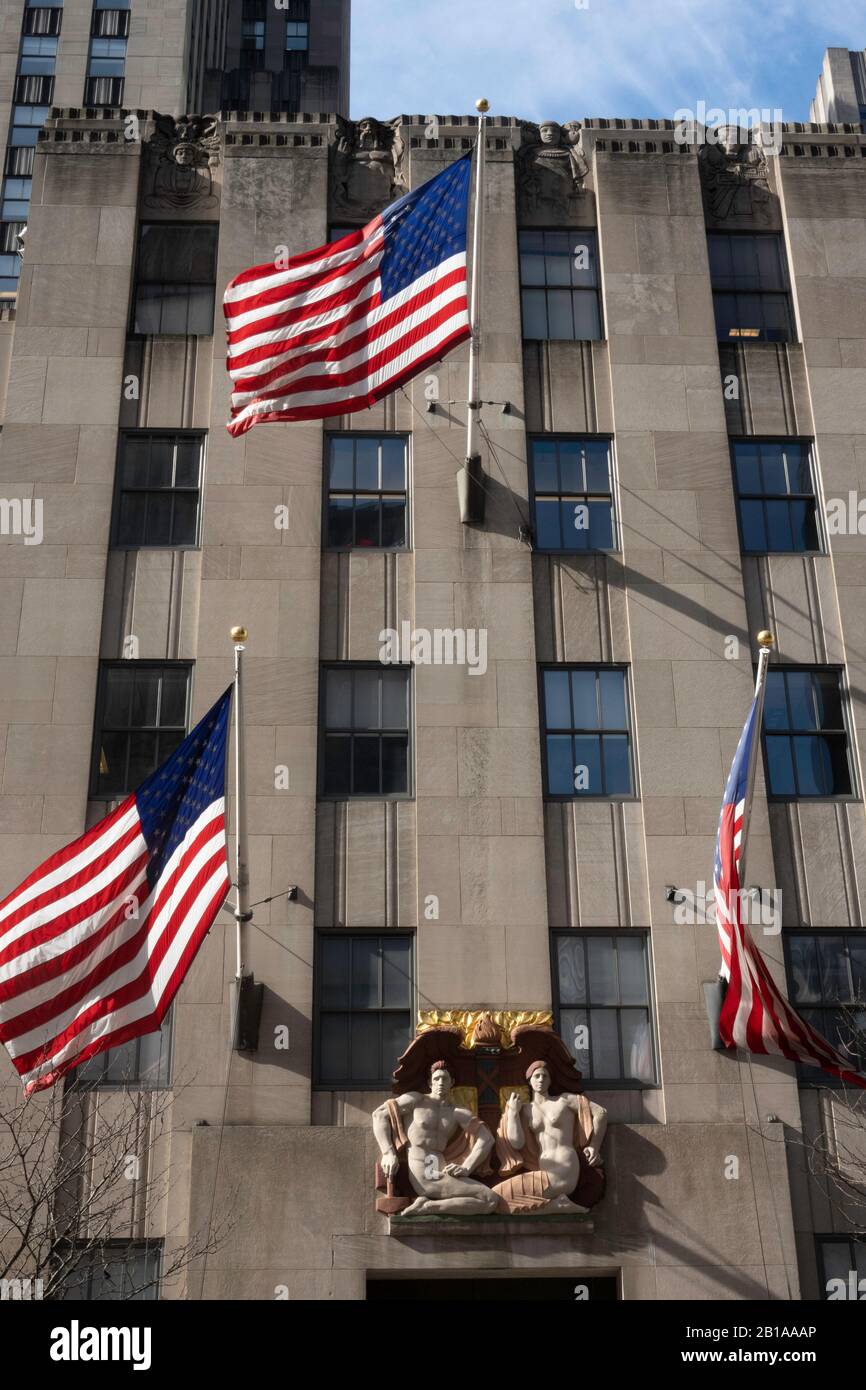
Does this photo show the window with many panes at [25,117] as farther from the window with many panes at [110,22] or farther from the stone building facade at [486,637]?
the stone building facade at [486,637]

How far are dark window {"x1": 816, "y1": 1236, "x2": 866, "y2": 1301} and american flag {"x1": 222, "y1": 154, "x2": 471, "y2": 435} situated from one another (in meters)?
13.2

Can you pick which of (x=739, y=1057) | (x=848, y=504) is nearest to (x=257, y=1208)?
(x=739, y=1057)

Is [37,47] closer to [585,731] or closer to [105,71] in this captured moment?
[105,71]

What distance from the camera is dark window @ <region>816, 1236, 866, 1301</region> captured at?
2081cm

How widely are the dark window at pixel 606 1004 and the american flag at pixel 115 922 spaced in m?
6.15

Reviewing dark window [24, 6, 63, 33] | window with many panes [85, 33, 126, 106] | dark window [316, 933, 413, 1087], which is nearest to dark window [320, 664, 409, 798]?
dark window [316, 933, 413, 1087]

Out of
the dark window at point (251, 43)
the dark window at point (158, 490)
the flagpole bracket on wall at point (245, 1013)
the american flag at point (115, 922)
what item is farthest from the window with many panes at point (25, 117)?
the american flag at point (115, 922)

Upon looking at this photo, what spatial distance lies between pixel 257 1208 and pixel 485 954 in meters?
4.73

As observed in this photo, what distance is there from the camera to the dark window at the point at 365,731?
23.7 metres

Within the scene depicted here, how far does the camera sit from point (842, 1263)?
20984mm

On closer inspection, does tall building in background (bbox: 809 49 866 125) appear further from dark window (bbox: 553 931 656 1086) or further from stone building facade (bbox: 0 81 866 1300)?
dark window (bbox: 553 931 656 1086)

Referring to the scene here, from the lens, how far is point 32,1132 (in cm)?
2078
